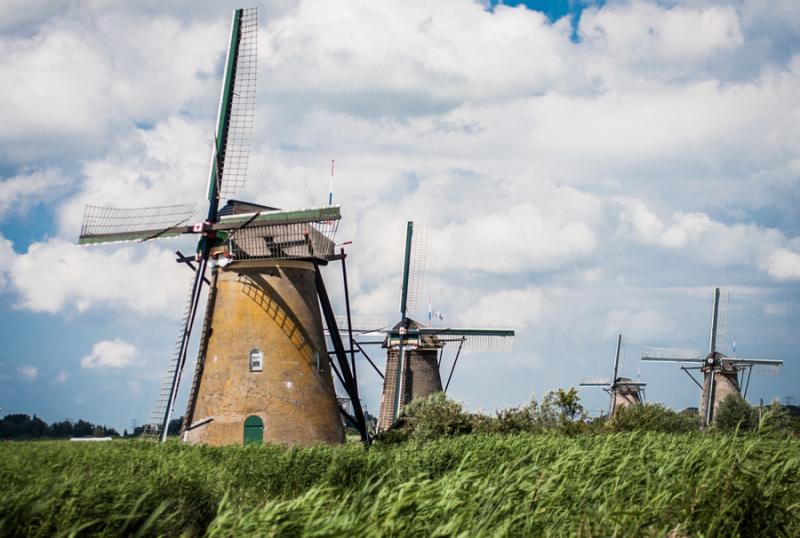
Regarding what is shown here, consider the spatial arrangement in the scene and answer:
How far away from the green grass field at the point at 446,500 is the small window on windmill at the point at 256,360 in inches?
277

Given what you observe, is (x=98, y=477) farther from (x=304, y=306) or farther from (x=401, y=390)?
(x=401, y=390)

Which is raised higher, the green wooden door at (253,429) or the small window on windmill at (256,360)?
the small window on windmill at (256,360)

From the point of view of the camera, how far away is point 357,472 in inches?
591

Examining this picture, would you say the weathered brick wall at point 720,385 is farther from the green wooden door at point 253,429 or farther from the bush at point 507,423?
the green wooden door at point 253,429

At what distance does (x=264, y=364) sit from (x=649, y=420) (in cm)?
1290

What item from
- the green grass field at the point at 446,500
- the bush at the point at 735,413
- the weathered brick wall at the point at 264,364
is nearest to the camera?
the green grass field at the point at 446,500

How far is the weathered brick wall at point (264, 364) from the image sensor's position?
68.5 ft

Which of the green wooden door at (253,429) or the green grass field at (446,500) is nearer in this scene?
the green grass field at (446,500)

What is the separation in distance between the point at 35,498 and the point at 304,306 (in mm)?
14616

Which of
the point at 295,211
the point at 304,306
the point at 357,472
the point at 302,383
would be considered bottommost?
the point at 357,472

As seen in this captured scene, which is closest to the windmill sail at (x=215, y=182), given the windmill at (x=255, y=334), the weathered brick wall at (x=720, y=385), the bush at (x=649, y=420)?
the windmill at (x=255, y=334)

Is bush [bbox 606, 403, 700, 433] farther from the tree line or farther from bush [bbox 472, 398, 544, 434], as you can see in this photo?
the tree line

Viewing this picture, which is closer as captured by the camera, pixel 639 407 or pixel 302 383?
pixel 302 383

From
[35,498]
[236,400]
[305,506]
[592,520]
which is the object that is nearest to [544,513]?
[592,520]
